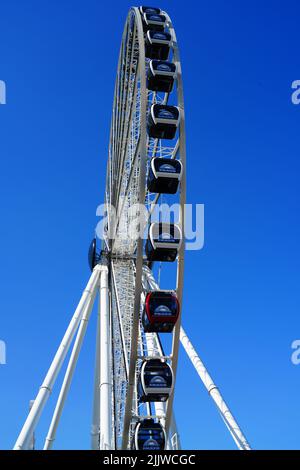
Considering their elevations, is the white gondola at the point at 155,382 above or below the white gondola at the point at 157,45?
below

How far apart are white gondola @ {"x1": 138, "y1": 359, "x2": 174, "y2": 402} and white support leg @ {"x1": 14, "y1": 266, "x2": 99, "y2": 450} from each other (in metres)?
3.80

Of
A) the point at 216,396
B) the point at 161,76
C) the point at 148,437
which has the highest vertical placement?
the point at 161,76

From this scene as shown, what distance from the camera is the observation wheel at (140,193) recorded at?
15.8 m

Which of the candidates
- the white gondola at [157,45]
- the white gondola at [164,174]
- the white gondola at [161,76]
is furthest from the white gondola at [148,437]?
the white gondola at [157,45]

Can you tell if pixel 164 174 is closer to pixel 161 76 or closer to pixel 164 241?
pixel 164 241

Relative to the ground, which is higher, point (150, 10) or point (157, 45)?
point (150, 10)

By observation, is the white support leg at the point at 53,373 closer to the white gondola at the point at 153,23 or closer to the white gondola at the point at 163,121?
the white gondola at the point at 163,121

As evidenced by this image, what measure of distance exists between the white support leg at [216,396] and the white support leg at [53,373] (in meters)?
4.62

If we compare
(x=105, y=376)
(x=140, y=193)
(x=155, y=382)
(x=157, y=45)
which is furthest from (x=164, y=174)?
(x=105, y=376)

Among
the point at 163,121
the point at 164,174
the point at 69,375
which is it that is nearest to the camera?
the point at 164,174

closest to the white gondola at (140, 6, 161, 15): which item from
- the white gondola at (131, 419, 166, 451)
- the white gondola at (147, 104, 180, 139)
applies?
the white gondola at (147, 104, 180, 139)

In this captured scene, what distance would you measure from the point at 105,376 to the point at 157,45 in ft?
41.1

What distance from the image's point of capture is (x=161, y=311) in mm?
15914
